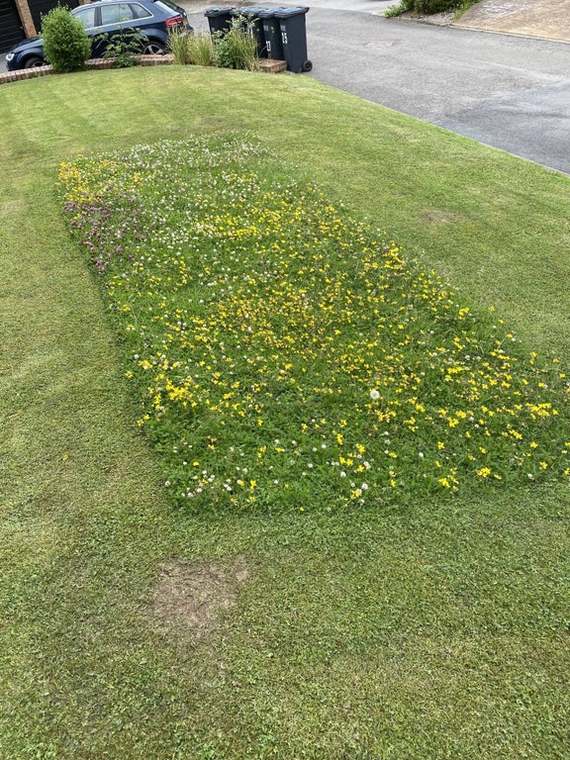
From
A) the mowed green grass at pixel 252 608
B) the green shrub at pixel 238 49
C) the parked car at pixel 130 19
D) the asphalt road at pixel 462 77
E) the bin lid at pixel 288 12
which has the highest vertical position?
the parked car at pixel 130 19

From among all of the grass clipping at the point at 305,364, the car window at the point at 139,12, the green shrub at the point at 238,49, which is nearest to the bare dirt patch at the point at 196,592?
the grass clipping at the point at 305,364

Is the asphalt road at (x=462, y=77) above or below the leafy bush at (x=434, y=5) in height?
below

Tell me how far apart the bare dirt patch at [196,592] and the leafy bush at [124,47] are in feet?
53.9

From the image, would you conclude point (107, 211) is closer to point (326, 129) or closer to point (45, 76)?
point (326, 129)

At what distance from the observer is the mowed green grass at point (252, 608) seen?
299cm

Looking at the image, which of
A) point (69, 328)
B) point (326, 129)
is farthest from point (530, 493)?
point (326, 129)

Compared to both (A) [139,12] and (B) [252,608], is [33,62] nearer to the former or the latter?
(A) [139,12]

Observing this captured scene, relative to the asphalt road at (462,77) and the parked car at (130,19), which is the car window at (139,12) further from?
the asphalt road at (462,77)

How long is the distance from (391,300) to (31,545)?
4.35 meters

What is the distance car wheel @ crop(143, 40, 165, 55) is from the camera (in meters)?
16.6

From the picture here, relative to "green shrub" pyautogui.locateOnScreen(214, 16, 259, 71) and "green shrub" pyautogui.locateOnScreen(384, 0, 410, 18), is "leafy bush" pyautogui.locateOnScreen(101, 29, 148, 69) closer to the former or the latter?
"green shrub" pyautogui.locateOnScreen(214, 16, 259, 71)

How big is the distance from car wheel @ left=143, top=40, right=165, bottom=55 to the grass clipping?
1115cm

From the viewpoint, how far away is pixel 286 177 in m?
8.99

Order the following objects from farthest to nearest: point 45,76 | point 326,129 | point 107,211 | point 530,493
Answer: point 45,76, point 326,129, point 107,211, point 530,493
